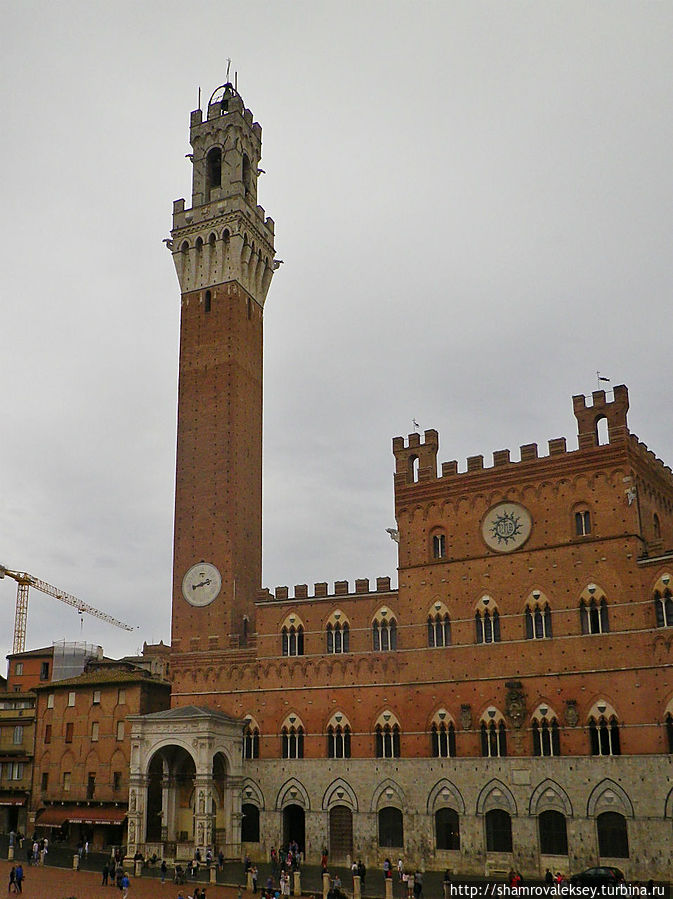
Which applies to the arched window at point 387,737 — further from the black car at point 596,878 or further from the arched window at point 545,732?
the black car at point 596,878

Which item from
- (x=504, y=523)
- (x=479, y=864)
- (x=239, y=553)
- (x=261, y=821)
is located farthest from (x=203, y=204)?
(x=479, y=864)

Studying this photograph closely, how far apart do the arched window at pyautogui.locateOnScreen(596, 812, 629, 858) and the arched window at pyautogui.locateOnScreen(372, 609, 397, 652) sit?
45.7ft

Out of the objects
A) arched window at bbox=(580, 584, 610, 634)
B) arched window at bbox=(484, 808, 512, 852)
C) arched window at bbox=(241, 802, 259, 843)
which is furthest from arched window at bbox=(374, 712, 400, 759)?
arched window at bbox=(580, 584, 610, 634)

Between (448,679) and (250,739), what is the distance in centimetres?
1265

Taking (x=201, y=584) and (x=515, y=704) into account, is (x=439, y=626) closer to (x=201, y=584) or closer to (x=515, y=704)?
(x=515, y=704)

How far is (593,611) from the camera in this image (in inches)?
1740

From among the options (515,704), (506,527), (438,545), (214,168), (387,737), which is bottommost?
(387,737)

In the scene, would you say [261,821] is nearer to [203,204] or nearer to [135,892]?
[135,892]

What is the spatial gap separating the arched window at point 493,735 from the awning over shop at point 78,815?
2277 centimetres

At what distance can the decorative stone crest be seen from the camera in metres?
44.4

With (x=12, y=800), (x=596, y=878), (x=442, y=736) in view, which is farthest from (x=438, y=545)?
(x=12, y=800)

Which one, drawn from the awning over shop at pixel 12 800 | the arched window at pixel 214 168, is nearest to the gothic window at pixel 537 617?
the awning over shop at pixel 12 800

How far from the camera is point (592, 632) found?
4384 cm

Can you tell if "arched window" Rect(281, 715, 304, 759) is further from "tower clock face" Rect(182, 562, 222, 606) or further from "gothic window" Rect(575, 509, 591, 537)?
"gothic window" Rect(575, 509, 591, 537)
